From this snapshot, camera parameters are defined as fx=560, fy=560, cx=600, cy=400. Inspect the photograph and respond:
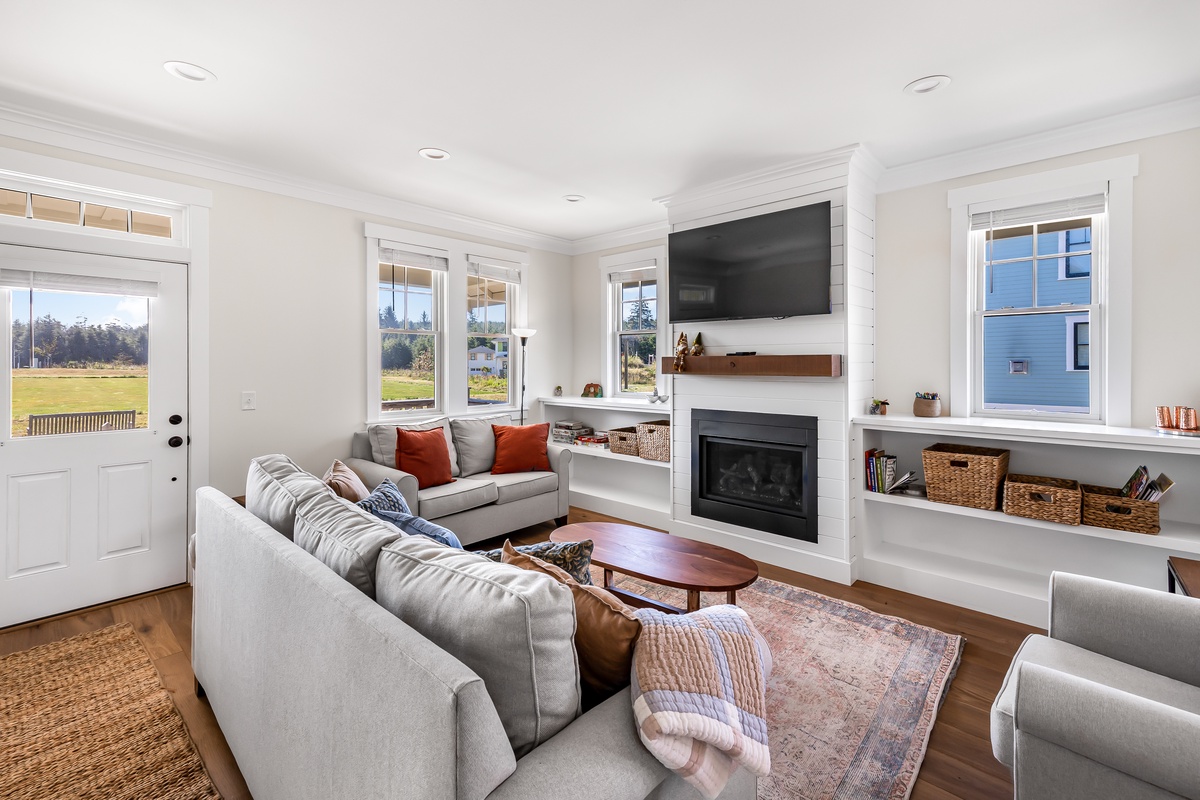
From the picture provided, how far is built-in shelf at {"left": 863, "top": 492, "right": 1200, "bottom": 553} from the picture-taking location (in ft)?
8.13

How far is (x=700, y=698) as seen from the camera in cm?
109

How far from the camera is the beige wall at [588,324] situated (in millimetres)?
5422

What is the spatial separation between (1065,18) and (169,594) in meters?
5.02

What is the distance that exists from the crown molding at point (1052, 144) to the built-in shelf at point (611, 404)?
2.20 m

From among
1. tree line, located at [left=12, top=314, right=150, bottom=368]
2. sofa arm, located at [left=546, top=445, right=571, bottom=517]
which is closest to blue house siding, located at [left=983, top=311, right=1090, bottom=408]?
sofa arm, located at [left=546, top=445, right=571, bottom=517]

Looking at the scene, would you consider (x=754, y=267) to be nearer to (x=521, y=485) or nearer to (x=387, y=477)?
(x=521, y=485)

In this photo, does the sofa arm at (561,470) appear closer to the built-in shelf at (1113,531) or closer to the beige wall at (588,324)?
the beige wall at (588,324)

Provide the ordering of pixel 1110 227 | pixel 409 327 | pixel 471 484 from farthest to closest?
pixel 409 327, pixel 471 484, pixel 1110 227

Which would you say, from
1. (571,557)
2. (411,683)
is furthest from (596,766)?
(571,557)

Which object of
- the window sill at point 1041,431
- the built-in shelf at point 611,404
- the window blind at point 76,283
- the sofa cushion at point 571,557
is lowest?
the sofa cushion at point 571,557

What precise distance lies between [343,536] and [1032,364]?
3.62 metres

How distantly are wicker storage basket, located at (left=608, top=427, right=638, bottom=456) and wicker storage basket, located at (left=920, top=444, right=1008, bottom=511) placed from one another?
214cm

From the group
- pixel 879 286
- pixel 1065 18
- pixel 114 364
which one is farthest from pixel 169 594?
pixel 1065 18

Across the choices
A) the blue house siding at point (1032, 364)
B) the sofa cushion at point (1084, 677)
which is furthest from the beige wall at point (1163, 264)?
the sofa cushion at point (1084, 677)
